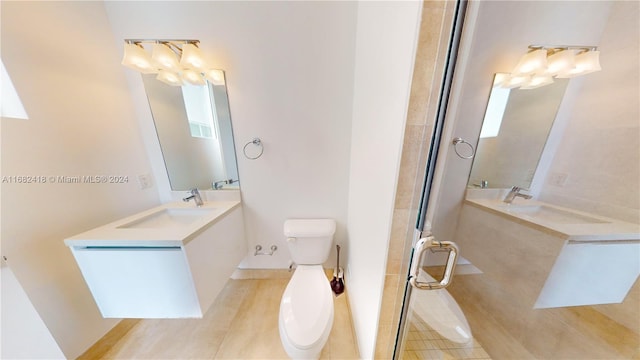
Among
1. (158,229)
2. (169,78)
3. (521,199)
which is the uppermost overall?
(169,78)

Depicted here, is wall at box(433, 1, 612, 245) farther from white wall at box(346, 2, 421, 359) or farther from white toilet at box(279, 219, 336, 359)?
white toilet at box(279, 219, 336, 359)

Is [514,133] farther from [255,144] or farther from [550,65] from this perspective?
[255,144]

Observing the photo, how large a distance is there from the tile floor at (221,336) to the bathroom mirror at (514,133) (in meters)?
1.32

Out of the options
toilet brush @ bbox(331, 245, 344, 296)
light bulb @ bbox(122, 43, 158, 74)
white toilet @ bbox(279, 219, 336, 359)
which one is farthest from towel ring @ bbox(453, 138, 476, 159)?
light bulb @ bbox(122, 43, 158, 74)

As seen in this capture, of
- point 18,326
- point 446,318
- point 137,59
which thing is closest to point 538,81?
Result: point 446,318

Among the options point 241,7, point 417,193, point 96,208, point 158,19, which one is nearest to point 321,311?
point 417,193

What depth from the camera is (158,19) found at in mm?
1123

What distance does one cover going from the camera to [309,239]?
134 centimetres

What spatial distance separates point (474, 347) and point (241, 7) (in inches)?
91.0

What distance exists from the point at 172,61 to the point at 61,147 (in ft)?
2.55

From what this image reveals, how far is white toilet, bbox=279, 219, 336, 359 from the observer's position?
35.2 inches

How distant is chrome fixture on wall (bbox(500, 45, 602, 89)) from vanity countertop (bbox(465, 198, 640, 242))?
445 mm

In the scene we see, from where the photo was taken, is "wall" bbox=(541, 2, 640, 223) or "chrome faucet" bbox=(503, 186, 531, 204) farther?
"chrome faucet" bbox=(503, 186, 531, 204)

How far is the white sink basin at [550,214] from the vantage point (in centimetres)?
61
